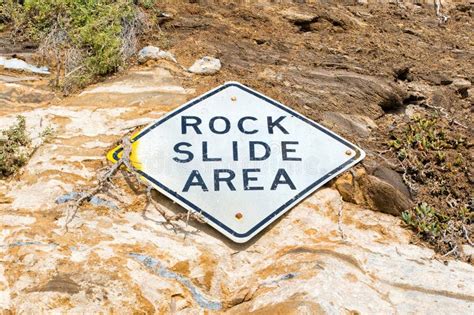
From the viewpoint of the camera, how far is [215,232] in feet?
12.4

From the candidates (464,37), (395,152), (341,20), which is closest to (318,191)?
(395,152)

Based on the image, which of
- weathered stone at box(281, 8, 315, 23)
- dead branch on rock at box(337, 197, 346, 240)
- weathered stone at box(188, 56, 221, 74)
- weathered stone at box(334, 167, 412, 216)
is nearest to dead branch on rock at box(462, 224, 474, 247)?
weathered stone at box(334, 167, 412, 216)

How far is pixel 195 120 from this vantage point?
432cm

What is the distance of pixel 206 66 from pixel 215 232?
1674mm

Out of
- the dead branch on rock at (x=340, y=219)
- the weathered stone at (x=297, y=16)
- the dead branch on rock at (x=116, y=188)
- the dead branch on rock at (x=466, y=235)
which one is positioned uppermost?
the weathered stone at (x=297, y=16)

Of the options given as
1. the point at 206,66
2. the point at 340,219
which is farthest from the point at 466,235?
the point at 206,66

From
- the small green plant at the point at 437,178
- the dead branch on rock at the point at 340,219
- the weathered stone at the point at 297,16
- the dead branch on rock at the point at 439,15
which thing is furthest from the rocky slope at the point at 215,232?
the dead branch on rock at the point at 439,15

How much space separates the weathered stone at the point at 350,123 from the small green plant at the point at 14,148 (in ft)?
6.25

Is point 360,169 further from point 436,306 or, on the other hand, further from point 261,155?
point 436,306

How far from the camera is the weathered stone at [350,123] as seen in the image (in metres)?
4.73

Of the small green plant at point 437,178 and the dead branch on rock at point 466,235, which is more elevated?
the small green plant at point 437,178

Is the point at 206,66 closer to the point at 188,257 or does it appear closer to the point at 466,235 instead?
the point at 188,257

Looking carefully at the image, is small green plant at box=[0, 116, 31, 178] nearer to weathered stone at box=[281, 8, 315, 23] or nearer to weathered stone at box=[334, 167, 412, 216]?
weathered stone at box=[334, 167, 412, 216]

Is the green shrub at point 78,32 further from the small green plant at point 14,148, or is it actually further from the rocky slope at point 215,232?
the small green plant at point 14,148
